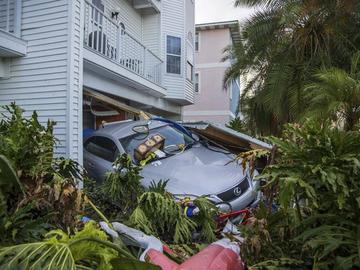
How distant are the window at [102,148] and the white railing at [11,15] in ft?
8.62

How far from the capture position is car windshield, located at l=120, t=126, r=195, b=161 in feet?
25.1

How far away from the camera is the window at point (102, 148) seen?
7.70 meters

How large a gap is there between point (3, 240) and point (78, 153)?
5.22 m

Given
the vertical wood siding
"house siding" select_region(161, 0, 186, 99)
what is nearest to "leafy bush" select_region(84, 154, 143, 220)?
the vertical wood siding

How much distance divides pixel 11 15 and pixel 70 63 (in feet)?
5.77

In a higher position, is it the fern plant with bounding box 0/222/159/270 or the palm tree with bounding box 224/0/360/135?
the palm tree with bounding box 224/0/360/135

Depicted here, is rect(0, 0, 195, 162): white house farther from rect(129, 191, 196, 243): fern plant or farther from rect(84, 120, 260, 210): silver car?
rect(129, 191, 196, 243): fern plant

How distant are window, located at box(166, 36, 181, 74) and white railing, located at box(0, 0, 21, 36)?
27.0 feet

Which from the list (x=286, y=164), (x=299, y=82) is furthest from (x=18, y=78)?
(x=299, y=82)

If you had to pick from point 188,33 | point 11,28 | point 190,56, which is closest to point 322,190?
point 11,28

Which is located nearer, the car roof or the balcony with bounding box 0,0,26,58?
the balcony with bounding box 0,0,26,58

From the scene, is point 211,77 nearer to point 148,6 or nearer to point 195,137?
point 148,6

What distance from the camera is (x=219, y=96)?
26.5m

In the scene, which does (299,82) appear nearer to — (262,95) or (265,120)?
(262,95)
